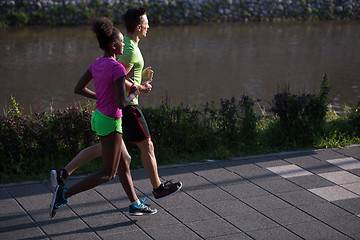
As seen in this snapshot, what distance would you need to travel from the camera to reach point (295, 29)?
66.9ft

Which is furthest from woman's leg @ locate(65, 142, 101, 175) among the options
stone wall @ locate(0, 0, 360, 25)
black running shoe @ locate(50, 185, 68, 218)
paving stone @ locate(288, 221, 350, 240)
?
stone wall @ locate(0, 0, 360, 25)

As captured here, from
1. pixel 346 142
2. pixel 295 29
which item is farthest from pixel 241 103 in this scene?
pixel 295 29

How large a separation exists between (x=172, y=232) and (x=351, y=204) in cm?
182

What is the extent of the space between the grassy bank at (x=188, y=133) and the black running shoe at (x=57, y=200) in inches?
47.4

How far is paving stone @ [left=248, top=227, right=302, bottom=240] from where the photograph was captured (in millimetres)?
4473

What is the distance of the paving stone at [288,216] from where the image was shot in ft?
15.7

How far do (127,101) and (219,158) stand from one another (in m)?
2.36

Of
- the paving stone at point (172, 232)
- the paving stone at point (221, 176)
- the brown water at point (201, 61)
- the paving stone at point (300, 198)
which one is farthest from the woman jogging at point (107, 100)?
the brown water at point (201, 61)

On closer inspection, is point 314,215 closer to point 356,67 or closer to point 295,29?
point 356,67

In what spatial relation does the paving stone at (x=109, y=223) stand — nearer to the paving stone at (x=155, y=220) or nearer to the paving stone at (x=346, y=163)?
the paving stone at (x=155, y=220)

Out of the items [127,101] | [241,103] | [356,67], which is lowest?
[356,67]

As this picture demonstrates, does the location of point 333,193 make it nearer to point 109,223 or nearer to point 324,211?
point 324,211

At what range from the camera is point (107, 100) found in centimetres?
442

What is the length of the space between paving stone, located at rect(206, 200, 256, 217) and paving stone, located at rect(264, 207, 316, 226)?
0.19 metres
